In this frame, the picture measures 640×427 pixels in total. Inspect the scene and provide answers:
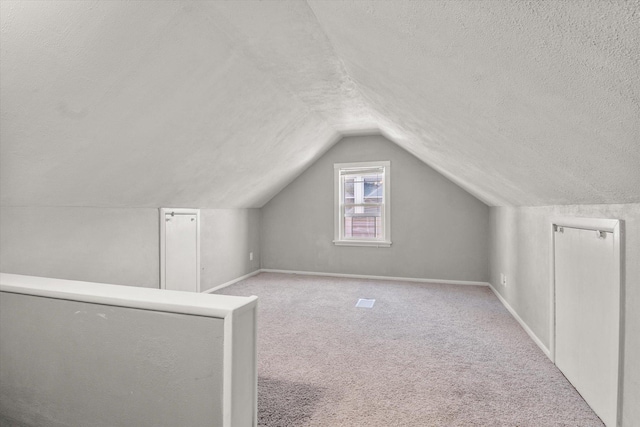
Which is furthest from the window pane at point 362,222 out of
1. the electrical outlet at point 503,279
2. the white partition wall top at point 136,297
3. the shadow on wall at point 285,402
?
the white partition wall top at point 136,297

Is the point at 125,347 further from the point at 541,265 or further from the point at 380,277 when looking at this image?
the point at 380,277

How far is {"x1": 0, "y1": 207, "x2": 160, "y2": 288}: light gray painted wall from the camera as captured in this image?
2.38m

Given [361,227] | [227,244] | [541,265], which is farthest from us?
[361,227]

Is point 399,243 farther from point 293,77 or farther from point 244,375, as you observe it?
point 244,375

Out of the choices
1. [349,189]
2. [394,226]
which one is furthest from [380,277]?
[349,189]

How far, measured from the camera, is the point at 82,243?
286 centimetres

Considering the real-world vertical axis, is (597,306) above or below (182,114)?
below

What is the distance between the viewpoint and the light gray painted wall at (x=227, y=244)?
4.53m

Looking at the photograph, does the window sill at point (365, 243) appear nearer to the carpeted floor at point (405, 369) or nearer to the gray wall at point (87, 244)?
the carpeted floor at point (405, 369)

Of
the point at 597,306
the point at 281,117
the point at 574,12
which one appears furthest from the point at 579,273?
the point at 281,117

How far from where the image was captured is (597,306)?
1.78m

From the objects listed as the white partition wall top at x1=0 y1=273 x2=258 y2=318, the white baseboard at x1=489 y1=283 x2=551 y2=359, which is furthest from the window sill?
the white partition wall top at x1=0 y1=273 x2=258 y2=318

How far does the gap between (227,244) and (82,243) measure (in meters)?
2.26

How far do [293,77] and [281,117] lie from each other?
696 millimetres
